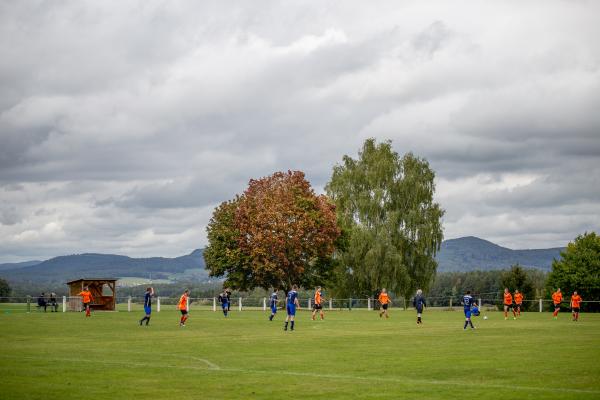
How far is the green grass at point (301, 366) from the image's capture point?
56.9 feet

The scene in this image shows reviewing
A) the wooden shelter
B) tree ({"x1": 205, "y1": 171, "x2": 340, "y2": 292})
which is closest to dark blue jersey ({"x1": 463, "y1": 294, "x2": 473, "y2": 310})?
tree ({"x1": 205, "y1": 171, "x2": 340, "y2": 292})

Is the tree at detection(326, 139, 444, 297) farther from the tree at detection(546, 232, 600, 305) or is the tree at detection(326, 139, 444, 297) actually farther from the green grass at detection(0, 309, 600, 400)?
the green grass at detection(0, 309, 600, 400)

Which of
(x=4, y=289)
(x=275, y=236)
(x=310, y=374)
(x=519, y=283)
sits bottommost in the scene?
(x=310, y=374)

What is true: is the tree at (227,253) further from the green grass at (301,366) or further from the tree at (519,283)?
the green grass at (301,366)

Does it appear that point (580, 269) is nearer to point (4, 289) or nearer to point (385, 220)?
point (385, 220)

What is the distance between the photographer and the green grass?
1734cm

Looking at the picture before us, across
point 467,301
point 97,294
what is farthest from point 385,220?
point 467,301

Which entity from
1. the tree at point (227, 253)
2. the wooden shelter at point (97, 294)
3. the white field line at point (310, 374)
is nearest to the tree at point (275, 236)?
the tree at point (227, 253)

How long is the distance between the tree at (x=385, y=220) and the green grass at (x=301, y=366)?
4784 cm

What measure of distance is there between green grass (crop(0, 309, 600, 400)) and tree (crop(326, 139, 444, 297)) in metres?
47.8

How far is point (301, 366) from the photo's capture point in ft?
73.7

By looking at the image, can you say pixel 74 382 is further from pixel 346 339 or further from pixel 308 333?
pixel 308 333

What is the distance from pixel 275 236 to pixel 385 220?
15.9 meters

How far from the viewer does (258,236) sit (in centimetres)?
7694
